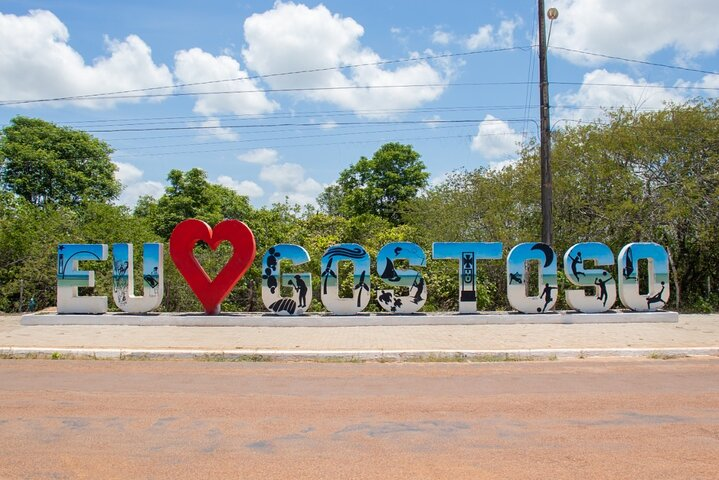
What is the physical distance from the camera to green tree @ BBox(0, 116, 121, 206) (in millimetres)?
33794

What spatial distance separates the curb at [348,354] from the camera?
10969mm

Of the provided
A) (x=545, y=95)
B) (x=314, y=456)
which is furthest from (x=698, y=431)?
(x=545, y=95)

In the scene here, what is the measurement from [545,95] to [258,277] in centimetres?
1082

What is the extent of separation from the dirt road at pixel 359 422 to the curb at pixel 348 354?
3.08ft

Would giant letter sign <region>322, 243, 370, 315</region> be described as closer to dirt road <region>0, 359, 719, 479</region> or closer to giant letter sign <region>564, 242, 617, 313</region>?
giant letter sign <region>564, 242, 617, 313</region>

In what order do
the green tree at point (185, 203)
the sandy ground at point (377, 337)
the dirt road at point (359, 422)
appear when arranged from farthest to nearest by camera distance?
the green tree at point (185, 203) → the sandy ground at point (377, 337) → the dirt road at point (359, 422)

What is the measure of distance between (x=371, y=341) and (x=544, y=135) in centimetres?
834

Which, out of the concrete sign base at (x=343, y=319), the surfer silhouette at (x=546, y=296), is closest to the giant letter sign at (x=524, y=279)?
the surfer silhouette at (x=546, y=296)

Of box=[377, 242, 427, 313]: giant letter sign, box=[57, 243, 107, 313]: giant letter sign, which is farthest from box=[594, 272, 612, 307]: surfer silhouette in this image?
box=[57, 243, 107, 313]: giant letter sign

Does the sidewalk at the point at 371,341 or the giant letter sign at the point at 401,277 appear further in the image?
the giant letter sign at the point at 401,277

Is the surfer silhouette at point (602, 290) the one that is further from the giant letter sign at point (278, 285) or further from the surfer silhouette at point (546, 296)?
the giant letter sign at point (278, 285)

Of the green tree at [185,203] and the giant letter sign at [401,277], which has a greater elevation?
the green tree at [185,203]

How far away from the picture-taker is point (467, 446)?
5660 millimetres

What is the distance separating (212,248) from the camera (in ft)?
53.5
